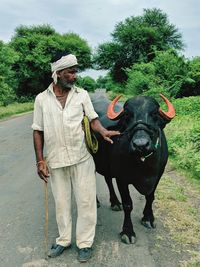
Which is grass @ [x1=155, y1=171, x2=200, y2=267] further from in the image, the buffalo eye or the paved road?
the buffalo eye

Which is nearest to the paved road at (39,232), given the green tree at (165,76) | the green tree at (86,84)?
the green tree at (165,76)

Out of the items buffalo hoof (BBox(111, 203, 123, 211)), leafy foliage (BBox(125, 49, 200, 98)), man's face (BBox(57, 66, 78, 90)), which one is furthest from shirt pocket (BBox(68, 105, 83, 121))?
leafy foliage (BBox(125, 49, 200, 98))

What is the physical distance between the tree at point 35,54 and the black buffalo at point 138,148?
33.6m

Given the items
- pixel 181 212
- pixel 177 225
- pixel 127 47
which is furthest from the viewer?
pixel 127 47

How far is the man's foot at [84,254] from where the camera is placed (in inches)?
157

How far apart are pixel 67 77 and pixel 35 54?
36.8 meters

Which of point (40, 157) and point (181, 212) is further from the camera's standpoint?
point (181, 212)

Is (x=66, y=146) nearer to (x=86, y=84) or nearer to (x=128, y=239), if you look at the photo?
(x=128, y=239)

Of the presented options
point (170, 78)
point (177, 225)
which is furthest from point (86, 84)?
point (177, 225)

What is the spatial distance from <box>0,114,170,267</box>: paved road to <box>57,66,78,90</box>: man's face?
173 centimetres

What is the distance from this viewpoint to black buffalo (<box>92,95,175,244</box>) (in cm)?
388

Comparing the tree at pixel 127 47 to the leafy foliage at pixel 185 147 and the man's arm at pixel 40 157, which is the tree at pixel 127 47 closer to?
the leafy foliage at pixel 185 147

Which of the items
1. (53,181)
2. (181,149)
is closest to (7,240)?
(53,181)

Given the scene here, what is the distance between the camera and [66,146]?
3.98m
